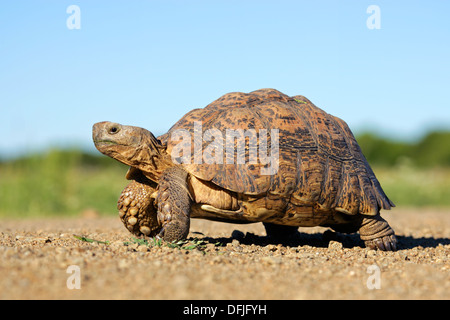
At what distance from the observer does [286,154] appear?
466 centimetres

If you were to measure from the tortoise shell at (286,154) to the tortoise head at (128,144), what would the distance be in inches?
7.1

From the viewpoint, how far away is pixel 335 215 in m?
5.03

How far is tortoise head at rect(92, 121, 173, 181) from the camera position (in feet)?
15.2

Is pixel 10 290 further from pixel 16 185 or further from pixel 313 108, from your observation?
pixel 16 185

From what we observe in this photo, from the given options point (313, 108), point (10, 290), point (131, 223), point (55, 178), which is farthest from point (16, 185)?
point (10, 290)

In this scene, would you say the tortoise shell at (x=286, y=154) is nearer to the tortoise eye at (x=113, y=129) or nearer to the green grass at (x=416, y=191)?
the tortoise eye at (x=113, y=129)

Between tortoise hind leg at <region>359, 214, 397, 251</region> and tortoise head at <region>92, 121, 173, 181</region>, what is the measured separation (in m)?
2.28

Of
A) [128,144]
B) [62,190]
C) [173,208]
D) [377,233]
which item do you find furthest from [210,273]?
[62,190]

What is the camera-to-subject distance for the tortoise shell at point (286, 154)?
14.9 feet

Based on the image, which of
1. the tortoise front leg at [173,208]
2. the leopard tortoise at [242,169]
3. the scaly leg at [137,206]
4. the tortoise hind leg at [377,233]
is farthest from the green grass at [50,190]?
the tortoise hind leg at [377,233]

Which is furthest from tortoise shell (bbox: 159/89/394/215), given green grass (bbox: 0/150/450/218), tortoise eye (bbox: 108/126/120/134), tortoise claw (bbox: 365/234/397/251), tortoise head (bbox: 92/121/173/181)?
green grass (bbox: 0/150/450/218)

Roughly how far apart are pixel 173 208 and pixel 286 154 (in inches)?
48.3

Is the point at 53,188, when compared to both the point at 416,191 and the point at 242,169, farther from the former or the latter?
the point at 416,191
